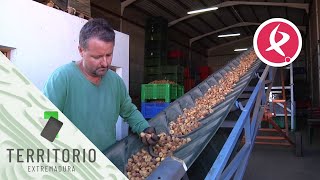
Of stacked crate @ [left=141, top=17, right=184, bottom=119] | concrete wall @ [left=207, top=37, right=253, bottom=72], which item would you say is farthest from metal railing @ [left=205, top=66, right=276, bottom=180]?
concrete wall @ [left=207, top=37, right=253, bottom=72]

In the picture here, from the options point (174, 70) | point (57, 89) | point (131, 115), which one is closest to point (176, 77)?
point (174, 70)

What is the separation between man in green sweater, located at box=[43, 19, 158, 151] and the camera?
1.23 meters

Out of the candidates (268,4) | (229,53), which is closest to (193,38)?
(229,53)

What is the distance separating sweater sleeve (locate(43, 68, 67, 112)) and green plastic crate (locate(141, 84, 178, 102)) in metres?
5.68

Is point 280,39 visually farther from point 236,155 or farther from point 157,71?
point 157,71

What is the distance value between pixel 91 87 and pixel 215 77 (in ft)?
8.78

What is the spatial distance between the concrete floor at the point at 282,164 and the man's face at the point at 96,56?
3001 mm

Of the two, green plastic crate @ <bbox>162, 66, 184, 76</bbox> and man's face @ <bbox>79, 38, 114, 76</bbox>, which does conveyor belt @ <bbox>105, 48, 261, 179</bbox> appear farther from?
green plastic crate @ <bbox>162, 66, 184, 76</bbox>

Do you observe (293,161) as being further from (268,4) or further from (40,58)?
(268,4)

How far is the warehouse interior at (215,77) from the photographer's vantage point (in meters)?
2.02

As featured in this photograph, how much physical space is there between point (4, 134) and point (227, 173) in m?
1.43

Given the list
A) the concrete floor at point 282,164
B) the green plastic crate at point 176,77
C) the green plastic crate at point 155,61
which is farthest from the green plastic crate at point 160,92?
the green plastic crate at point 155,61

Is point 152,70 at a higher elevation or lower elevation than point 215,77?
higher

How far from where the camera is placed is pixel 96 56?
125cm
